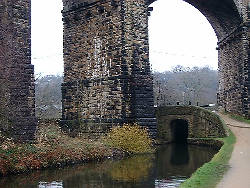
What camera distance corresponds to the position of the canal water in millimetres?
12906

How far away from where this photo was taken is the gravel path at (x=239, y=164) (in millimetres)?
10023

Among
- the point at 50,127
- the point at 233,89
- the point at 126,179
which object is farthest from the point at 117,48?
the point at 233,89

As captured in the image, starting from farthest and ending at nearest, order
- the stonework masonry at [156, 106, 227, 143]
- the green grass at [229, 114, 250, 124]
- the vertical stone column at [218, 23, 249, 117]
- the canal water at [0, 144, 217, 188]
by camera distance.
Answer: the vertical stone column at [218, 23, 249, 117] → the green grass at [229, 114, 250, 124] → the stonework masonry at [156, 106, 227, 143] → the canal water at [0, 144, 217, 188]

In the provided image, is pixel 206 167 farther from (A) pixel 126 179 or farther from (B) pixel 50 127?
(B) pixel 50 127

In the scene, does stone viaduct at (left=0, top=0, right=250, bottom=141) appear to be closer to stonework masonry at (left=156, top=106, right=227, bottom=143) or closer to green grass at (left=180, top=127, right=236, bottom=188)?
stonework masonry at (left=156, top=106, right=227, bottom=143)

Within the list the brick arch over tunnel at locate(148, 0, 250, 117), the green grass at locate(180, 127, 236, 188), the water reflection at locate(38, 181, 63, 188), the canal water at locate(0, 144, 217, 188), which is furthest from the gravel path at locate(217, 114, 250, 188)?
the water reflection at locate(38, 181, 63, 188)

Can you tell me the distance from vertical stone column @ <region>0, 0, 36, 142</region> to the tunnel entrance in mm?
13262

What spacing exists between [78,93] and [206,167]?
1204 cm

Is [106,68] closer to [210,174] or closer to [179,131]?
[179,131]

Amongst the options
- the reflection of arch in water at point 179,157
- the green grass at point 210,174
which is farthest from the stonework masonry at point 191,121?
the green grass at point 210,174

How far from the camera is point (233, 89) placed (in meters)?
29.5

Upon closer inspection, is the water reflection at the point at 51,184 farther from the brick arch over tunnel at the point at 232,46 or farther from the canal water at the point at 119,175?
the brick arch over tunnel at the point at 232,46

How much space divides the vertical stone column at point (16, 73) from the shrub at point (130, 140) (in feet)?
13.7

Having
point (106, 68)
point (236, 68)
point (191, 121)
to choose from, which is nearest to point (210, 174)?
point (106, 68)
